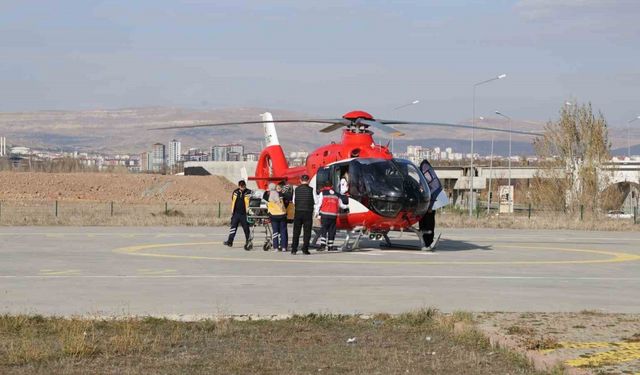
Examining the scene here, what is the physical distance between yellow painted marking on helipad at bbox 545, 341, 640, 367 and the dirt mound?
76949mm

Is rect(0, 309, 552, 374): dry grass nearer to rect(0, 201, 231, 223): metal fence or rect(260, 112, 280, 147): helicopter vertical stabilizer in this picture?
rect(260, 112, 280, 147): helicopter vertical stabilizer

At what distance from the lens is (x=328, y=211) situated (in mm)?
24812

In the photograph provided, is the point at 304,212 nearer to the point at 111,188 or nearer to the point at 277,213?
the point at 277,213

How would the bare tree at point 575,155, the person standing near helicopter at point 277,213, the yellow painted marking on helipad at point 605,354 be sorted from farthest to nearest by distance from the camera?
the bare tree at point 575,155
the person standing near helicopter at point 277,213
the yellow painted marking on helipad at point 605,354

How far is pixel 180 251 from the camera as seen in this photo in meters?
25.0

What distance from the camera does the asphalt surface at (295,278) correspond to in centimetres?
Answer: 1461

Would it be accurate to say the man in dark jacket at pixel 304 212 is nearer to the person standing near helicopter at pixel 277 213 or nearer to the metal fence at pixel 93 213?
the person standing near helicopter at pixel 277 213

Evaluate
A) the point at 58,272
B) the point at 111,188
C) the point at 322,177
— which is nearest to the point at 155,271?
the point at 58,272

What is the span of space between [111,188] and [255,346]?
88.6m

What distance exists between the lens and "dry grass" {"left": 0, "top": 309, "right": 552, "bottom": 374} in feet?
32.2

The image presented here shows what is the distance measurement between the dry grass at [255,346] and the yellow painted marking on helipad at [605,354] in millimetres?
572

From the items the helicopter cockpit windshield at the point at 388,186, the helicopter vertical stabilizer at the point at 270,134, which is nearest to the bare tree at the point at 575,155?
the helicopter vertical stabilizer at the point at 270,134

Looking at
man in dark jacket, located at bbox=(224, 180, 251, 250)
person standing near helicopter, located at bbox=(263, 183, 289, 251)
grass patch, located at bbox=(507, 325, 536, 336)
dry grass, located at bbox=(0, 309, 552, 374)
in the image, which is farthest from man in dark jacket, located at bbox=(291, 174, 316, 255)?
grass patch, located at bbox=(507, 325, 536, 336)

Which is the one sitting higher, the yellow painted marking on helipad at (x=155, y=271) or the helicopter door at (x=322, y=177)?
the helicopter door at (x=322, y=177)
